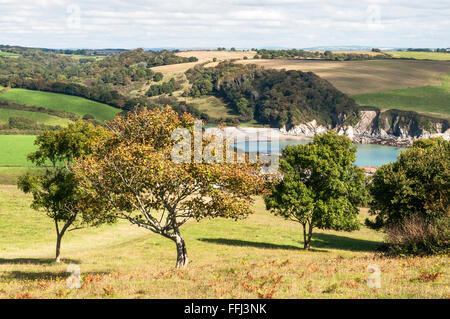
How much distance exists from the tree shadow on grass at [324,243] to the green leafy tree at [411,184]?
19.7ft

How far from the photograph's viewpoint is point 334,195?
159 feet

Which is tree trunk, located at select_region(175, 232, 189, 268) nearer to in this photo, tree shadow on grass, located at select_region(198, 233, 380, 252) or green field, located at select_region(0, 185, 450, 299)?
green field, located at select_region(0, 185, 450, 299)

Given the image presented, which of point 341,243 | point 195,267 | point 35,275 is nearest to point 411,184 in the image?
point 341,243

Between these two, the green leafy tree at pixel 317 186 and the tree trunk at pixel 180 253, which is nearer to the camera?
the tree trunk at pixel 180 253

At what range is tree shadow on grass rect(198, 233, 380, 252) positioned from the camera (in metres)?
50.8

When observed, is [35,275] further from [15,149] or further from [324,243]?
[15,149]

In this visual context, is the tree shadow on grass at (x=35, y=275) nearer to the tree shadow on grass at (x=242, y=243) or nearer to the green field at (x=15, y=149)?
the tree shadow on grass at (x=242, y=243)

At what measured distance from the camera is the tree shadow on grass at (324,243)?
5084 centimetres

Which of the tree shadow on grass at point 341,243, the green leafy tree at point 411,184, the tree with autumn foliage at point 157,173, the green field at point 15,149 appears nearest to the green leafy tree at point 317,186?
the green leafy tree at point 411,184

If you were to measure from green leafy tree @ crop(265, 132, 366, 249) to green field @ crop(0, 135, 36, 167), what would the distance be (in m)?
86.2

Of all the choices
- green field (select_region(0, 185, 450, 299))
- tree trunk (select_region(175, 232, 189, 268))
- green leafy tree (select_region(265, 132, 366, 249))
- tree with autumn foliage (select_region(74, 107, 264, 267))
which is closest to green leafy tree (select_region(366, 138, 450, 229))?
green leafy tree (select_region(265, 132, 366, 249))
